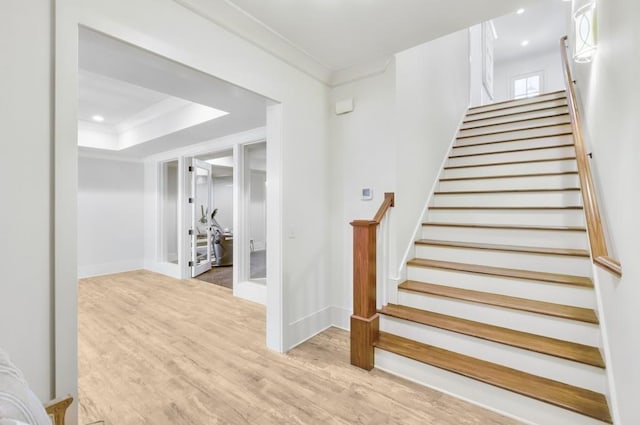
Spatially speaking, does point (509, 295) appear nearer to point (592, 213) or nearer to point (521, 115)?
point (592, 213)

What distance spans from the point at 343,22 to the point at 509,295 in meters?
2.48

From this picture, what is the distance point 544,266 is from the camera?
7.88 feet

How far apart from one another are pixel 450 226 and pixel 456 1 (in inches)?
77.6

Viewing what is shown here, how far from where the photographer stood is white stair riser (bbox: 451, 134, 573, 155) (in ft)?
11.2

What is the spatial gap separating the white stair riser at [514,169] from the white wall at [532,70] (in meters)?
5.57

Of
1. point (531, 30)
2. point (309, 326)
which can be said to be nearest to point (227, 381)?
point (309, 326)

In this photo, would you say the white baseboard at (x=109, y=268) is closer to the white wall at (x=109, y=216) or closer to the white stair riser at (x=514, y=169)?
the white wall at (x=109, y=216)

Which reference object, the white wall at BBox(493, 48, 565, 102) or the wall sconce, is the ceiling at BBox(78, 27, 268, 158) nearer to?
A: the wall sconce

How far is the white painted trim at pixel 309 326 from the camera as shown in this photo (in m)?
2.73

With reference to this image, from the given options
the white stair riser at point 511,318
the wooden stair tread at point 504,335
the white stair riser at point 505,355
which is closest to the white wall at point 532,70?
the white stair riser at point 511,318

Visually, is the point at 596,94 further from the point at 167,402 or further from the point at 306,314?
the point at 167,402

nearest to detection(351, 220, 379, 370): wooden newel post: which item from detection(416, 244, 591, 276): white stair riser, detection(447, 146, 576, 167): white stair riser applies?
detection(416, 244, 591, 276): white stair riser

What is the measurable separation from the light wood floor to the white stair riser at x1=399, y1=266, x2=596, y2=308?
0.91 metres

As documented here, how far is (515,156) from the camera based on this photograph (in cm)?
350
